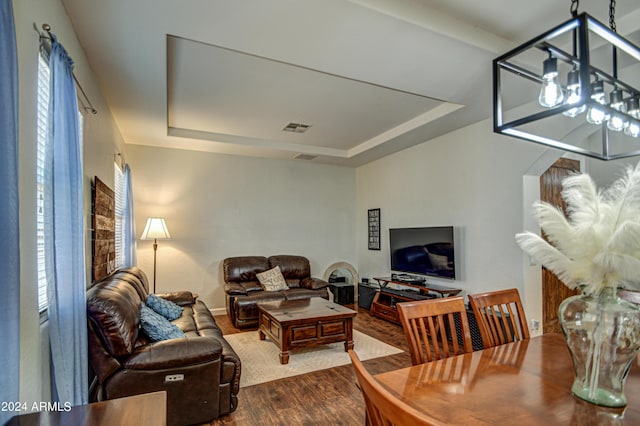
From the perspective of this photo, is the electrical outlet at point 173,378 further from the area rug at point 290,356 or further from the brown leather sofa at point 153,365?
the area rug at point 290,356

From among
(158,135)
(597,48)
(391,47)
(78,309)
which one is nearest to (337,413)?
(78,309)

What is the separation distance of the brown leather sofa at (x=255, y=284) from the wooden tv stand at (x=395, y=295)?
2.78 ft

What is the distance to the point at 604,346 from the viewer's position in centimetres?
114

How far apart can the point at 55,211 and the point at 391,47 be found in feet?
7.85

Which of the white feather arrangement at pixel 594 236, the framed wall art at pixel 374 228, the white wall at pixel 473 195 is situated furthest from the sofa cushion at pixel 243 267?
the white feather arrangement at pixel 594 236

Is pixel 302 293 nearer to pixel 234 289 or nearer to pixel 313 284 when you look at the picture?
pixel 313 284

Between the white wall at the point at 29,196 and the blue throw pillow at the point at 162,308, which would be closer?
the white wall at the point at 29,196

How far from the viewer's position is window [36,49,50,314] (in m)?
1.67

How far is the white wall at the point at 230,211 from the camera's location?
5.46 m

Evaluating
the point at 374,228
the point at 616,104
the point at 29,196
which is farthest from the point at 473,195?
the point at 29,196

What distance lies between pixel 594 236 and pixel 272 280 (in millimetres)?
4779

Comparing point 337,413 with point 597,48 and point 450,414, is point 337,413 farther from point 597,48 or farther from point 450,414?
point 597,48

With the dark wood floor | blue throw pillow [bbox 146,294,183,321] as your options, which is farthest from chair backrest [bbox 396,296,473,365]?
blue throw pillow [bbox 146,294,183,321]

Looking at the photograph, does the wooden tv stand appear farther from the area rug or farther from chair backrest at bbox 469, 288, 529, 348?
chair backrest at bbox 469, 288, 529, 348
